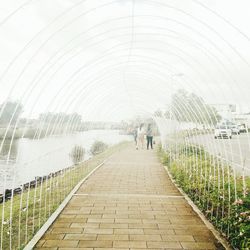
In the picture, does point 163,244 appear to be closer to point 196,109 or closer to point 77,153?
point 196,109

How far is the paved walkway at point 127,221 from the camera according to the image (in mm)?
4469

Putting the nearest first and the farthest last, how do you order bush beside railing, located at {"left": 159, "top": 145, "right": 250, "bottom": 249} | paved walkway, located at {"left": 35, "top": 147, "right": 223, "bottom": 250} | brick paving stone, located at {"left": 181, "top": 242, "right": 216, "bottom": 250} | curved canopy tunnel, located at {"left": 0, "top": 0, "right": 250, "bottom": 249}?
bush beside railing, located at {"left": 159, "top": 145, "right": 250, "bottom": 249}, brick paving stone, located at {"left": 181, "top": 242, "right": 216, "bottom": 250}, paved walkway, located at {"left": 35, "top": 147, "right": 223, "bottom": 250}, curved canopy tunnel, located at {"left": 0, "top": 0, "right": 250, "bottom": 249}

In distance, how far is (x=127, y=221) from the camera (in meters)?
5.46

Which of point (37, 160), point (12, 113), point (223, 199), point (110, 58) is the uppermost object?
point (110, 58)

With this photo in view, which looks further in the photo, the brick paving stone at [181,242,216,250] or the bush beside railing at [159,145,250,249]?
the brick paving stone at [181,242,216,250]

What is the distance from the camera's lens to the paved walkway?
4.47 meters

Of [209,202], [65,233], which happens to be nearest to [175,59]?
[209,202]

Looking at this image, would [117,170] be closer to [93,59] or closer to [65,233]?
[93,59]

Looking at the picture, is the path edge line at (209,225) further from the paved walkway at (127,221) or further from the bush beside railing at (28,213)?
the bush beside railing at (28,213)

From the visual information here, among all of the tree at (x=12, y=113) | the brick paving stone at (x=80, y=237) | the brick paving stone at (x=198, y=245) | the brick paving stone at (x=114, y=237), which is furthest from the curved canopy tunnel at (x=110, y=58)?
the brick paving stone at (x=114, y=237)

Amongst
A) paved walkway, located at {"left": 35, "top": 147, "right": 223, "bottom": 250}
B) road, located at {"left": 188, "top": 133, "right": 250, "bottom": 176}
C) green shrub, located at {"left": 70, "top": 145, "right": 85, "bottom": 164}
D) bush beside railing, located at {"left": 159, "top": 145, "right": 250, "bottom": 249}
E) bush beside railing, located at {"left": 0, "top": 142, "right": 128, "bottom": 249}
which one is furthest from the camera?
green shrub, located at {"left": 70, "top": 145, "right": 85, "bottom": 164}

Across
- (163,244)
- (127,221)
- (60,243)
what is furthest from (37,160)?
(163,244)

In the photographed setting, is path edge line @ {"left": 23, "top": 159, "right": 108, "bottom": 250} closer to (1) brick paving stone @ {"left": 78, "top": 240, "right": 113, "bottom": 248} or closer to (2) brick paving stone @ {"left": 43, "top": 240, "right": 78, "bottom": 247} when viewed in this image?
(2) brick paving stone @ {"left": 43, "top": 240, "right": 78, "bottom": 247}

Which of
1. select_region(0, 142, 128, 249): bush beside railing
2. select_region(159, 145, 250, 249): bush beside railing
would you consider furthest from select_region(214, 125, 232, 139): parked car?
select_region(0, 142, 128, 249): bush beside railing
